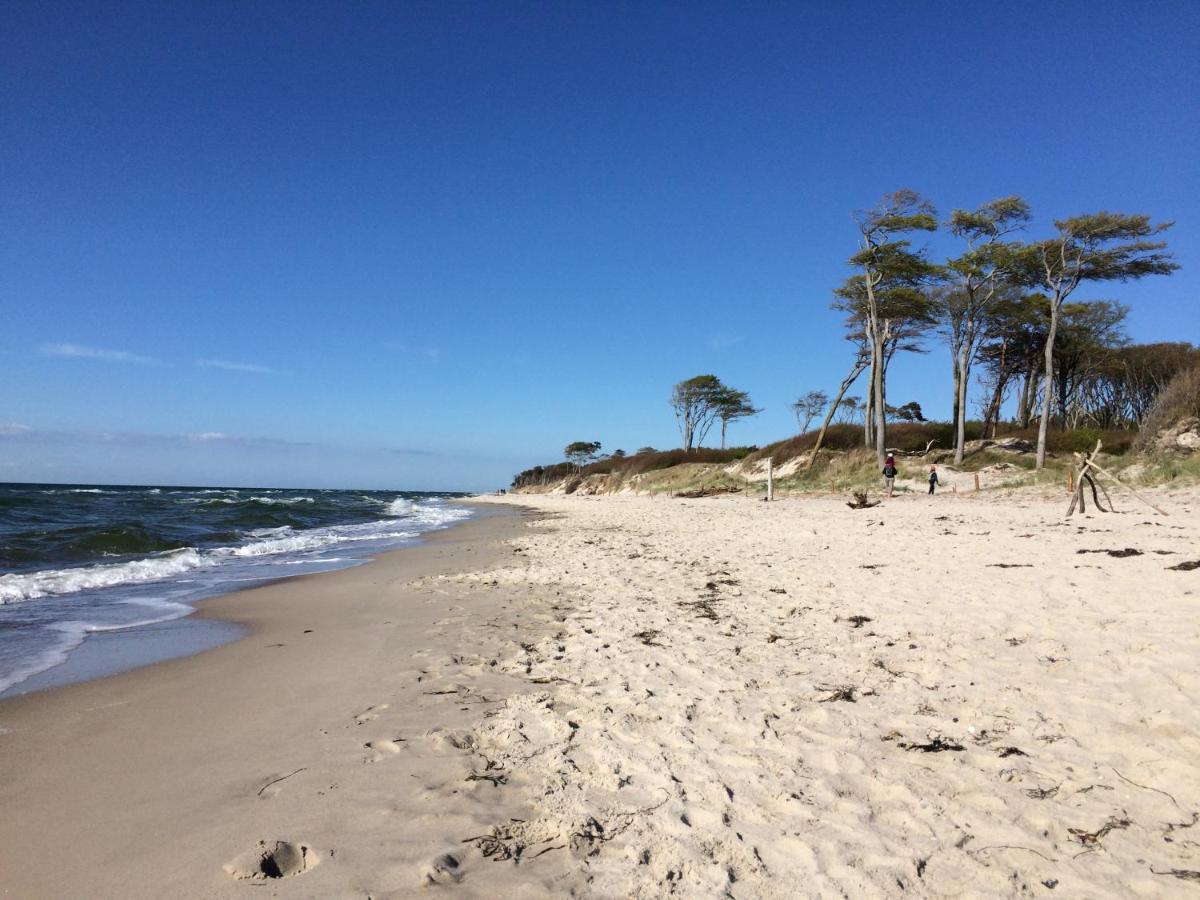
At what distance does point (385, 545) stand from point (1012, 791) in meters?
14.5

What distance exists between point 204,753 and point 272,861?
4.54ft

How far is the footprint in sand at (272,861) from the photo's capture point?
2.28 metres

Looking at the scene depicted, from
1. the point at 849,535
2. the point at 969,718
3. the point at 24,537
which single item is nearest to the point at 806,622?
the point at 969,718

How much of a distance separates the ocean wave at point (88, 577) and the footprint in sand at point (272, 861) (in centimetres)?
805

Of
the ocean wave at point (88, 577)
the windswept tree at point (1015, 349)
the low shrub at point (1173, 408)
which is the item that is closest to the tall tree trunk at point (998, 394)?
the windswept tree at point (1015, 349)

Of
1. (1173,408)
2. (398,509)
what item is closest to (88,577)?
(398,509)

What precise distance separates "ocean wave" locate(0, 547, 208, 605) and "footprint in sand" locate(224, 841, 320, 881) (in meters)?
8.05

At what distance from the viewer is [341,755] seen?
3.26 meters

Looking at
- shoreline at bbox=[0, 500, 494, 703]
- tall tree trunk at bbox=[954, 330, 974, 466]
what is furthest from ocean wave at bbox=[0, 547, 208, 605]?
tall tree trunk at bbox=[954, 330, 974, 466]

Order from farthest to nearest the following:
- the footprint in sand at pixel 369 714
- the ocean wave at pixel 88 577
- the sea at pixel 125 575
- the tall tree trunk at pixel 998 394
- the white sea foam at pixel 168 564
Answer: the tall tree trunk at pixel 998 394, the white sea foam at pixel 168 564, the ocean wave at pixel 88 577, the sea at pixel 125 575, the footprint in sand at pixel 369 714

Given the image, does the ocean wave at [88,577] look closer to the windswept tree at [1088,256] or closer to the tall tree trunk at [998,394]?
the windswept tree at [1088,256]

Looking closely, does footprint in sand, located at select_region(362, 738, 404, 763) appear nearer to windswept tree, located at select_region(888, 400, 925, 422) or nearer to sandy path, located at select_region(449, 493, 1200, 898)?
sandy path, located at select_region(449, 493, 1200, 898)

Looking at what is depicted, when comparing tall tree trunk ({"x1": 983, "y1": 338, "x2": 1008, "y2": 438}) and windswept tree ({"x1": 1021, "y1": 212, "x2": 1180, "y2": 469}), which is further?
tall tree trunk ({"x1": 983, "y1": 338, "x2": 1008, "y2": 438})

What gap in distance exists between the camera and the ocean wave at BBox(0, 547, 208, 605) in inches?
325
